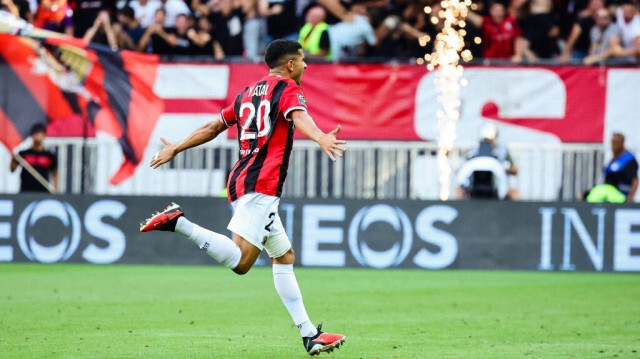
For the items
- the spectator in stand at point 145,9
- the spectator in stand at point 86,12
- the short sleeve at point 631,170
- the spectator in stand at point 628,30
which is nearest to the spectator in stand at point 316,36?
the spectator in stand at point 145,9

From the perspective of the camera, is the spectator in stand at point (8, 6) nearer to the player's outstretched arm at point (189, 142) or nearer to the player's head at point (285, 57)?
the player's outstretched arm at point (189, 142)

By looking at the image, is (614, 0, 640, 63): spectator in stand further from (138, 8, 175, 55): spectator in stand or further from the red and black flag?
the red and black flag

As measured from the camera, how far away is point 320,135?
7.38 m

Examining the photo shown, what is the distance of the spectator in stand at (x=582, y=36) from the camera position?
17984mm

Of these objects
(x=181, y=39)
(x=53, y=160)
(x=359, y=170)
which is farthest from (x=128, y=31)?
(x=359, y=170)

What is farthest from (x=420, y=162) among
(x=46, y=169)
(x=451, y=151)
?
(x=46, y=169)

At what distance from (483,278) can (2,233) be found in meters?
6.79

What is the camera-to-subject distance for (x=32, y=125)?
16.1 meters

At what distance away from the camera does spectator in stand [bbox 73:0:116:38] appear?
18.5m

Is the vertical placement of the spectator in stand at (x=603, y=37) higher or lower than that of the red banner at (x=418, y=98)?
higher

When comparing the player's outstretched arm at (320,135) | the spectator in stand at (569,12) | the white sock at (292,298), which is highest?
the spectator in stand at (569,12)

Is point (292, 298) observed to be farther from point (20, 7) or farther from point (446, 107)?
point (20, 7)

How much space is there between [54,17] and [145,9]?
1529 mm

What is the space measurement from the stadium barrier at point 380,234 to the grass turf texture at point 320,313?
0.37 meters
